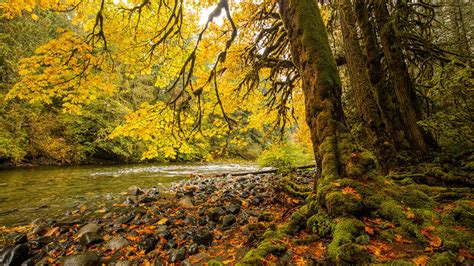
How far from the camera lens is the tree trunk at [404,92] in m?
4.63

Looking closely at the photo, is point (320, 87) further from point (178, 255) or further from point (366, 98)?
point (178, 255)

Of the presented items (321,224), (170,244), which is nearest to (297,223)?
(321,224)

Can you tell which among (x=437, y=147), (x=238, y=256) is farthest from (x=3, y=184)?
(x=437, y=147)

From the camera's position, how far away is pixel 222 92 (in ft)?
21.9

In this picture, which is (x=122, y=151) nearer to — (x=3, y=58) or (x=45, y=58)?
(x=3, y=58)

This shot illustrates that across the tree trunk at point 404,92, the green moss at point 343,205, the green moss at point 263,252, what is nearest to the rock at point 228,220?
the green moss at point 263,252

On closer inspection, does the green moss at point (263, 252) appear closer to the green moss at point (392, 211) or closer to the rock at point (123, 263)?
the green moss at point (392, 211)

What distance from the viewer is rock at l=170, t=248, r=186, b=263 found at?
2754 millimetres

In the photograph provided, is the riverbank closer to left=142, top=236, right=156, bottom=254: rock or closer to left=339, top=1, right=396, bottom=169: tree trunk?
left=142, top=236, right=156, bottom=254: rock

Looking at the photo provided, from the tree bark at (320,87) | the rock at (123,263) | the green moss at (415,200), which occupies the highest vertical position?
the tree bark at (320,87)

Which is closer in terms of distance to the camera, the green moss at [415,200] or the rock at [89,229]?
the green moss at [415,200]

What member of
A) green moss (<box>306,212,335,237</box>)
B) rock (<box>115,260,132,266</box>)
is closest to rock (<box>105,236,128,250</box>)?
rock (<box>115,260,132,266</box>)

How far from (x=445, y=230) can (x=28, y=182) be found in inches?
480

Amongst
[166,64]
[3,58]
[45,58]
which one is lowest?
[45,58]
